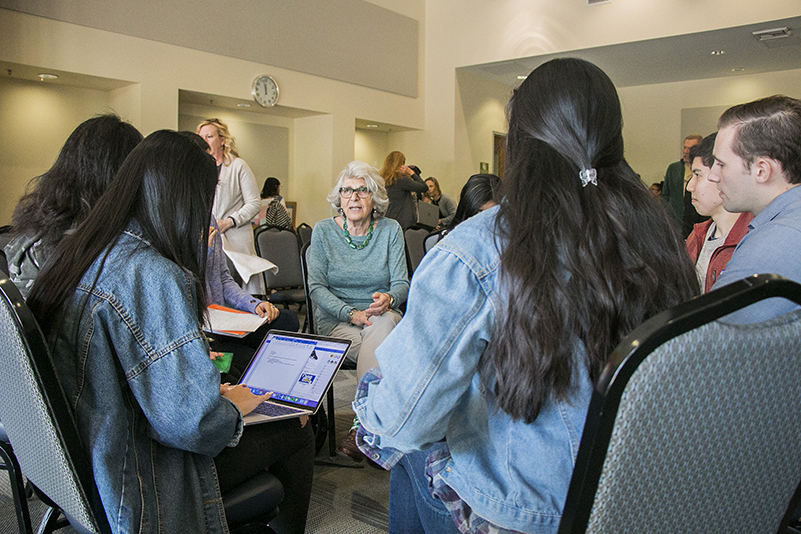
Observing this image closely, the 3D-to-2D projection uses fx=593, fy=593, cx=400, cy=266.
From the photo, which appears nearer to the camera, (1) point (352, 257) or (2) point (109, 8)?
(1) point (352, 257)

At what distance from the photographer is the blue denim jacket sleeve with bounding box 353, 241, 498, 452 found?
0.88 meters

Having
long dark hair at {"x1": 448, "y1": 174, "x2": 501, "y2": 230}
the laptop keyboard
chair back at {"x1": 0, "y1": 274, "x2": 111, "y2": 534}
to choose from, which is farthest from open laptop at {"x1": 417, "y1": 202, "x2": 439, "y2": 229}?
chair back at {"x1": 0, "y1": 274, "x2": 111, "y2": 534}

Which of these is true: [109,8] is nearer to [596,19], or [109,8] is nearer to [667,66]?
[596,19]

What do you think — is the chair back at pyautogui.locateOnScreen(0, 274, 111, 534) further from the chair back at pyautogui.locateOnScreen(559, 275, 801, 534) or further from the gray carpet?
the gray carpet

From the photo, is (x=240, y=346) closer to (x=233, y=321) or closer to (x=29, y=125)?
(x=233, y=321)

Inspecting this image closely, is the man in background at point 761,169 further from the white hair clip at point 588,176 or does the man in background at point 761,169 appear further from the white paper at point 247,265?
the white paper at point 247,265

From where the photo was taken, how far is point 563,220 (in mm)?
890

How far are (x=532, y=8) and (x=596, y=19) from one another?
1047mm

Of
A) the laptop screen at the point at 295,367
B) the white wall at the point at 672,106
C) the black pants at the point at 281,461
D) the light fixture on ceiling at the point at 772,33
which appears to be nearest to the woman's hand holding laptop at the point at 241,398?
the black pants at the point at 281,461

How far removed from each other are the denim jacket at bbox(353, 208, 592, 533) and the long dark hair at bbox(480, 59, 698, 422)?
32mm

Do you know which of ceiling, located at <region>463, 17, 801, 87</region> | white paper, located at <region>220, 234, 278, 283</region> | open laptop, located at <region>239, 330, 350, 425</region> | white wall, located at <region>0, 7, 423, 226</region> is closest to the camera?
open laptop, located at <region>239, 330, 350, 425</region>

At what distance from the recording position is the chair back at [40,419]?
3.01ft

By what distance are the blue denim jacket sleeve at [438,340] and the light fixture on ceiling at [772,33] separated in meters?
8.55

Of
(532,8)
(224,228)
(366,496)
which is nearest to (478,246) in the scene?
(366,496)
